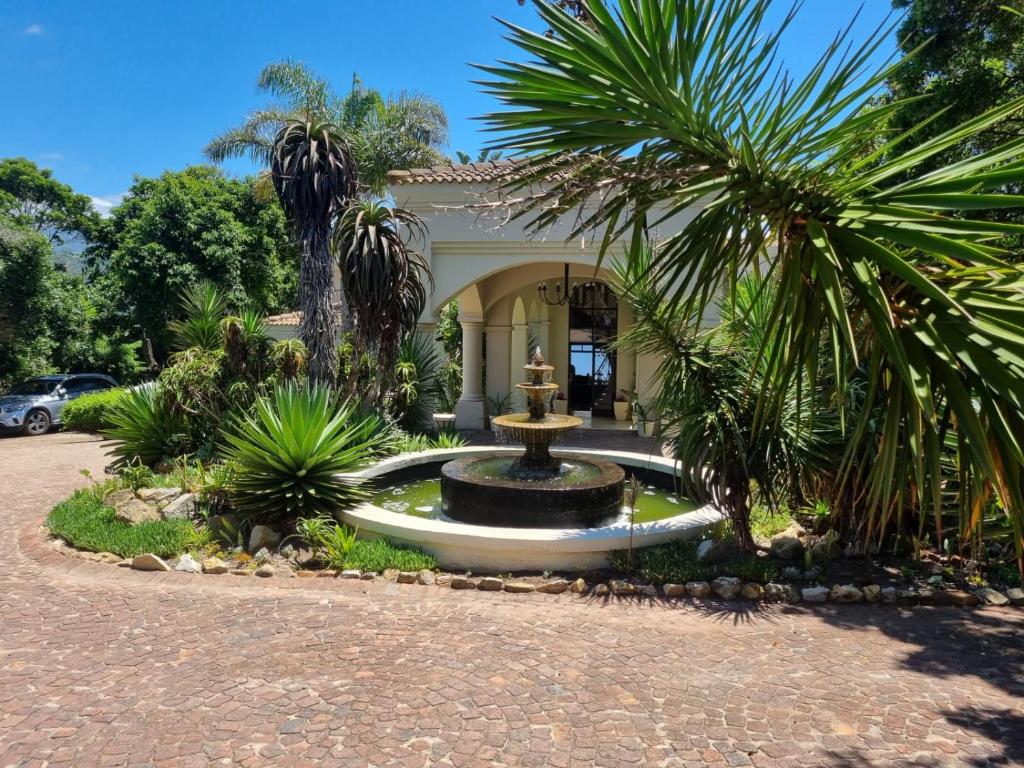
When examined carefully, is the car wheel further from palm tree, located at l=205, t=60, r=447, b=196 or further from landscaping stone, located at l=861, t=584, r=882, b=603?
landscaping stone, located at l=861, t=584, r=882, b=603

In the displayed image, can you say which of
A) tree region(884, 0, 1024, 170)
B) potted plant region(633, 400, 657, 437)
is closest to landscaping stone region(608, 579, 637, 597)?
tree region(884, 0, 1024, 170)

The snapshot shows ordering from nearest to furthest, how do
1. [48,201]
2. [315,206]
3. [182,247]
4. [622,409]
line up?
[315,206] < [622,409] < [182,247] < [48,201]

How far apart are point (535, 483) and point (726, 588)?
7.88 feet

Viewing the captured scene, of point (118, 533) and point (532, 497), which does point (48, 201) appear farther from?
point (532, 497)

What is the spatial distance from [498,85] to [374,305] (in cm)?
686

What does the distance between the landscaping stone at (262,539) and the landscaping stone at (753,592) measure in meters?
4.64

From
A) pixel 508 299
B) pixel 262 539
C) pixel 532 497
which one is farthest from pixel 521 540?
pixel 508 299

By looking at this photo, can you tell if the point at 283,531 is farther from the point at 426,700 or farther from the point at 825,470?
the point at 825,470

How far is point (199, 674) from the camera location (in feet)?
13.2

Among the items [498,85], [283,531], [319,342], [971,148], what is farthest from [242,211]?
[498,85]

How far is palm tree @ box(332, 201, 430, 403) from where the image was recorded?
9086 millimetres

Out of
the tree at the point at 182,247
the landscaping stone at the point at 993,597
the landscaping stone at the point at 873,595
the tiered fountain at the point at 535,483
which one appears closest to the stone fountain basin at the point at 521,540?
the tiered fountain at the point at 535,483

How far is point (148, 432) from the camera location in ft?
32.1

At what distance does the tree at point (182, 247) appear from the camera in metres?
20.8
